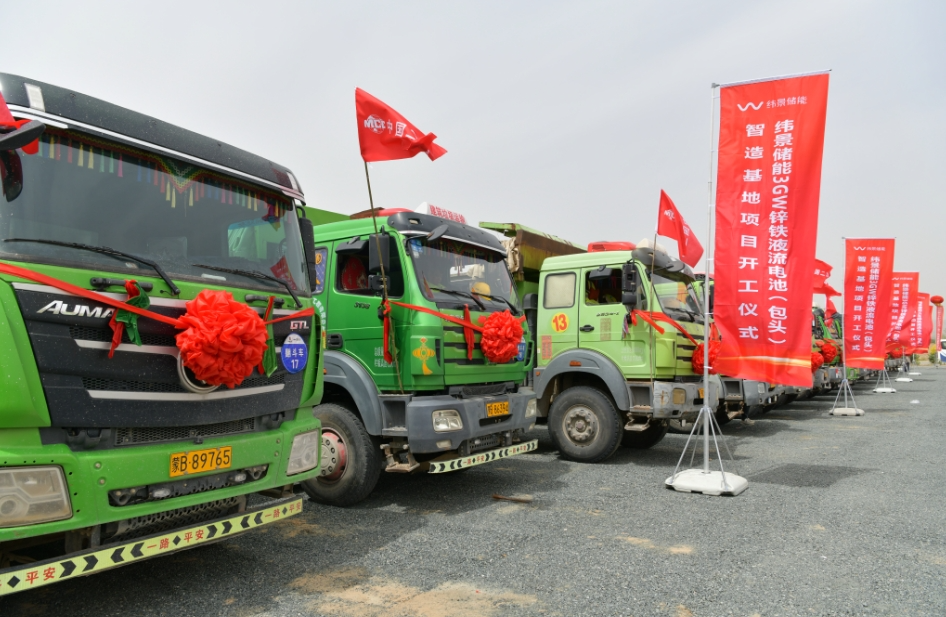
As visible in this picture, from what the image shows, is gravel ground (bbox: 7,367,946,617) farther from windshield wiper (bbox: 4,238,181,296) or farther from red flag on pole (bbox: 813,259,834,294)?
red flag on pole (bbox: 813,259,834,294)

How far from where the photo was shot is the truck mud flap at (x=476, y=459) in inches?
201

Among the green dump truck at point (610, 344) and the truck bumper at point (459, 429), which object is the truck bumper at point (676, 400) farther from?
the truck bumper at point (459, 429)

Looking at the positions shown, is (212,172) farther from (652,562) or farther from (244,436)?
(652,562)

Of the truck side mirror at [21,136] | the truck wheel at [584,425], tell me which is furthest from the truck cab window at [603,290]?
the truck side mirror at [21,136]

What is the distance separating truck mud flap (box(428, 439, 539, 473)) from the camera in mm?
5094

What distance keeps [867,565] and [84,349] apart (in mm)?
4595

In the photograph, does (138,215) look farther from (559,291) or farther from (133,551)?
(559,291)

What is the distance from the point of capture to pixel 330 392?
569 centimetres

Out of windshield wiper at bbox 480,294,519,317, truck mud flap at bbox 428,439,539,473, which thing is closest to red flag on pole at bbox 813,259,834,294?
windshield wiper at bbox 480,294,519,317

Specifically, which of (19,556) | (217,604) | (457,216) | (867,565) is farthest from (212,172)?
(867,565)

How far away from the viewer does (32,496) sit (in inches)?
102

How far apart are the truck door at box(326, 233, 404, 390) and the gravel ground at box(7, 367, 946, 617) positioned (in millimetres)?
1241

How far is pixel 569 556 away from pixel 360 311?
263cm

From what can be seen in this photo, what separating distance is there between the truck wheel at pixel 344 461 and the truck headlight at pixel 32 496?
2716mm
